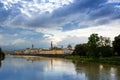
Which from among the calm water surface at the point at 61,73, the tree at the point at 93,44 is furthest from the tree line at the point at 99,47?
the calm water surface at the point at 61,73

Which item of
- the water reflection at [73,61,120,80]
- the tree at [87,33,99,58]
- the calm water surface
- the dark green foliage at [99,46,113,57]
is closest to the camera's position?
the water reflection at [73,61,120,80]

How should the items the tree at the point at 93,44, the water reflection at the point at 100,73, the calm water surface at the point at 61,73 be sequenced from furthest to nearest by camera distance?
the tree at the point at 93,44 < the calm water surface at the point at 61,73 < the water reflection at the point at 100,73

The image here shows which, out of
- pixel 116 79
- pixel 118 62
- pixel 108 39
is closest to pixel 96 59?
pixel 108 39

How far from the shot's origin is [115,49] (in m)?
95.0

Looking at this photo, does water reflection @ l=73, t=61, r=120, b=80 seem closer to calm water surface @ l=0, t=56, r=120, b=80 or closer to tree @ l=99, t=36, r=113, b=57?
calm water surface @ l=0, t=56, r=120, b=80

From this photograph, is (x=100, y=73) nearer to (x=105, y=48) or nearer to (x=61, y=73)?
(x=61, y=73)

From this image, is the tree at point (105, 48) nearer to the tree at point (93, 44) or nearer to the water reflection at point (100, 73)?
the tree at point (93, 44)

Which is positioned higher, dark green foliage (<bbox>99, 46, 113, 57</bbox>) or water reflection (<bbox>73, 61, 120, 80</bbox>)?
dark green foliage (<bbox>99, 46, 113, 57</bbox>)

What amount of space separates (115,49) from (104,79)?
60406mm

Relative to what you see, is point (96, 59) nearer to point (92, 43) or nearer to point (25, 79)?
point (92, 43)

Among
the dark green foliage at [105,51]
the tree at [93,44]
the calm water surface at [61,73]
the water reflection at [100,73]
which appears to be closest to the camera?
the water reflection at [100,73]

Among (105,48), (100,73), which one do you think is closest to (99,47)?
(105,48)

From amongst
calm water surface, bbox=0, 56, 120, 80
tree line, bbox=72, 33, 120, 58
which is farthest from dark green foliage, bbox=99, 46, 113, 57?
calm water surface, bbox=0, 56, 120, 80

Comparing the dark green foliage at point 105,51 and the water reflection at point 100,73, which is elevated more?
the dark green foliage at point 105,51
